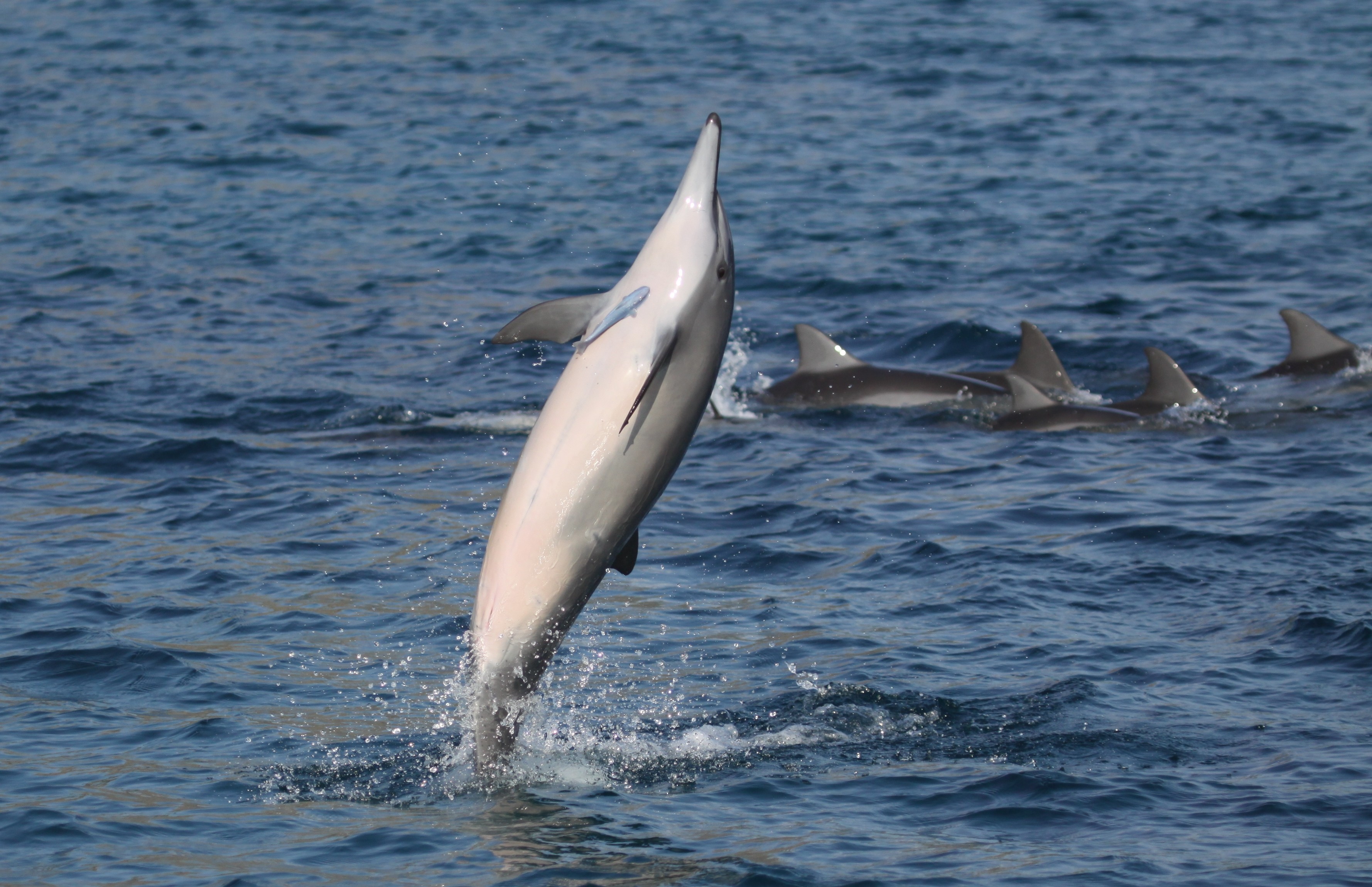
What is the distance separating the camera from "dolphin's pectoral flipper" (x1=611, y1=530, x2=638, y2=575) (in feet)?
22.5

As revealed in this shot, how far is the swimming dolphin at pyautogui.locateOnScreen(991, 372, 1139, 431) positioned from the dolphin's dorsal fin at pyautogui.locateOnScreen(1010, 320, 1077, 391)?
905 millimetres

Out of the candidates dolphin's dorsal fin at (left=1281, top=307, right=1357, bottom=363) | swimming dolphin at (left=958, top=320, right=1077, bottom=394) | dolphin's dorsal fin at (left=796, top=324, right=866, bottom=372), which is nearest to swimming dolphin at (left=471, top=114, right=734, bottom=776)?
dolphin's dorsal fin at (left=796, top=324, right=866, bottom=372)

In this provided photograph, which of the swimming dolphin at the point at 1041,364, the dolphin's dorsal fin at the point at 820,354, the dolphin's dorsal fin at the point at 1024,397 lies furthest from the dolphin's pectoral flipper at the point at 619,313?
the swimming dolphin at the point at 1041,364

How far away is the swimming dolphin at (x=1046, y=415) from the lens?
580 inches

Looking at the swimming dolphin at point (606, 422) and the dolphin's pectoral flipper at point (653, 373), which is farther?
the swimming dolphin at point (606, 422)

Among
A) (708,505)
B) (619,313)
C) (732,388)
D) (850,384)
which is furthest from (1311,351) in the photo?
(619,313)

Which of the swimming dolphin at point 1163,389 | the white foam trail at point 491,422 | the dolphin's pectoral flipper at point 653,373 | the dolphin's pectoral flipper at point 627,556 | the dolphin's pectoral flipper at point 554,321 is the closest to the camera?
the dolphin's pectoral flipper at point 653,373

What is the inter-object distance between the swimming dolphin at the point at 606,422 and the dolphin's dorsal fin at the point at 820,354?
30.4 feet

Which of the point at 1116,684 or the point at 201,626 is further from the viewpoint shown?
the point at 201,626

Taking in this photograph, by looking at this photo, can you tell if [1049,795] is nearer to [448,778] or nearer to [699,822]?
[699,822]

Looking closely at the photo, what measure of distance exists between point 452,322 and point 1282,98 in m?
16.8

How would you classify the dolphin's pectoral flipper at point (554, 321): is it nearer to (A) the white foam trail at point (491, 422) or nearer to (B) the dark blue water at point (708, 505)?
(B) the dark blue water at point (708, 505)

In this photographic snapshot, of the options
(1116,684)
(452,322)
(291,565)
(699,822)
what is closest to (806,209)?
(452,322)

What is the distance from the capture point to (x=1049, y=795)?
7699 mm
